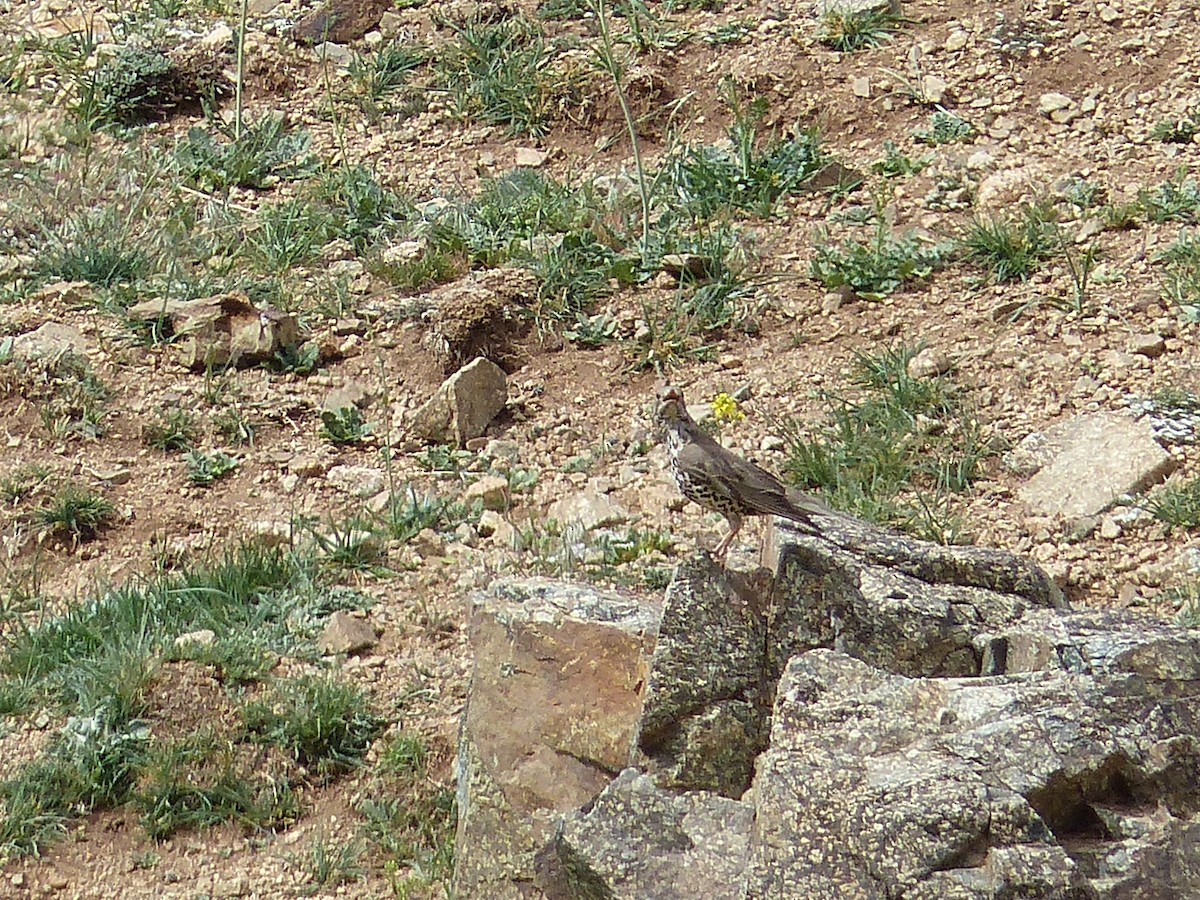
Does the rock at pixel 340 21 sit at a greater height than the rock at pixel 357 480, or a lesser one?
greater

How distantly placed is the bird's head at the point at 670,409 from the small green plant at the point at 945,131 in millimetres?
3605

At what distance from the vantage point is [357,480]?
6.13 metres

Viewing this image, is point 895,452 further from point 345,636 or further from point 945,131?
point 945,131

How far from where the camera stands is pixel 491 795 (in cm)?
400

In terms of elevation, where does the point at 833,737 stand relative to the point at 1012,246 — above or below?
above

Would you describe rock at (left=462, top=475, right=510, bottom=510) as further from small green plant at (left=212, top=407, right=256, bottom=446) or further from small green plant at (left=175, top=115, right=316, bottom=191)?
small green plant at (left=175, top=115, right=316, bottom=191)

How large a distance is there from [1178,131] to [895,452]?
2732 millimetres

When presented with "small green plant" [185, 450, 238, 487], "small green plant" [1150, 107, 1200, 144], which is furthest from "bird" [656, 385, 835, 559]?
"small green plant" [1150, 107, 1200, 144]

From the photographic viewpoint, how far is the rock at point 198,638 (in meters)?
4.89

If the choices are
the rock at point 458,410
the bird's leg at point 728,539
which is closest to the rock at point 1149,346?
the bird's leg at point 728,539

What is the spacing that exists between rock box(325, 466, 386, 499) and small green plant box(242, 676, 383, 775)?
1.36 metres

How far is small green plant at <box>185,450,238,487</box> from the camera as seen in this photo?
6.12m

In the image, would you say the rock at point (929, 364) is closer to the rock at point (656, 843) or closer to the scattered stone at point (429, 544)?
the scattered stone at point (429, 544)

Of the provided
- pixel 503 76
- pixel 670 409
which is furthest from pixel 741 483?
pixel 503 76
